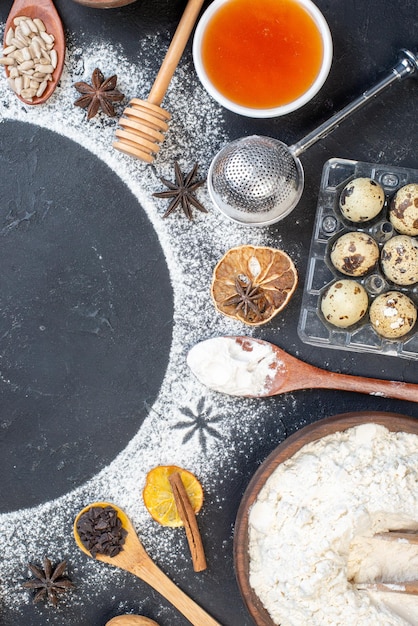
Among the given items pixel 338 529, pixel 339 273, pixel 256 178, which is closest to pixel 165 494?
pixel 338 529

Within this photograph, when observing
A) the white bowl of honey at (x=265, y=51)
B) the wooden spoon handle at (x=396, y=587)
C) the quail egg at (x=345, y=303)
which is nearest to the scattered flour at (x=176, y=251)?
the white bowl of honey at (x=265, y=51)

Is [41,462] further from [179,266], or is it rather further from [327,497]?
[327,497]

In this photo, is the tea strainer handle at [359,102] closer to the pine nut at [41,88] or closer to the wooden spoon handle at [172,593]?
the pine nut at [41,88]

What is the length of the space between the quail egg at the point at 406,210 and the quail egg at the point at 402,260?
2cm

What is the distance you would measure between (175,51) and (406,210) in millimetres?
651

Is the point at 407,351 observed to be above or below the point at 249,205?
below

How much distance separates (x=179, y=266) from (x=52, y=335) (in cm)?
37

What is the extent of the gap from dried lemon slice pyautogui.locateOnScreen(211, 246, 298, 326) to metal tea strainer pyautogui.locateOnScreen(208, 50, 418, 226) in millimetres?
82

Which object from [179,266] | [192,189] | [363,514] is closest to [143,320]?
[179,266]

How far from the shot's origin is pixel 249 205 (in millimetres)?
1503

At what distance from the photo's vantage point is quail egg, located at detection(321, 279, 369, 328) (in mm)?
1442

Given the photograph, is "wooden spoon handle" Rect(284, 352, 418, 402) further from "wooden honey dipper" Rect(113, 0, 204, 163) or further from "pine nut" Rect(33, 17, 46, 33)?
"pine nut" Rect(33, 17, 46, 33)

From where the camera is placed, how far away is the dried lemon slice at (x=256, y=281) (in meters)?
1.57

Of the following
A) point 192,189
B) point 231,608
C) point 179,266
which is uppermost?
point 192,189
